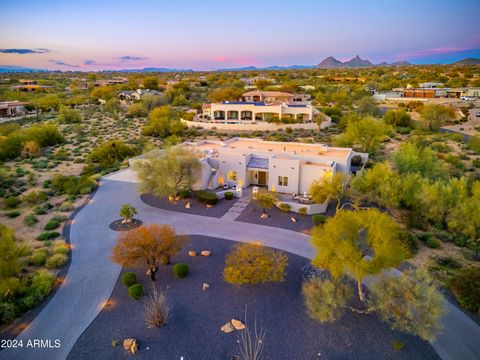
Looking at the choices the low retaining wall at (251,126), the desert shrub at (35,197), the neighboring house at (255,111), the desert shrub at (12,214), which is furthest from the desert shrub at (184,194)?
the neighboring house at (255,111)

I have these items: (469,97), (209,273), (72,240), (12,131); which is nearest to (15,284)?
(72,240)

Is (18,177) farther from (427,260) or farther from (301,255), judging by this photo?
(427,260)

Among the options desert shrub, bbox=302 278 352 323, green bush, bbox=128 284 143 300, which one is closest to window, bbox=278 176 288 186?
desert shrub, bbox=302 278 352 323

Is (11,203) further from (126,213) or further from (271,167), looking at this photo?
(271,167)

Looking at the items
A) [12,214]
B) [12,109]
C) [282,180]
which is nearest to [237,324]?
[282,180]

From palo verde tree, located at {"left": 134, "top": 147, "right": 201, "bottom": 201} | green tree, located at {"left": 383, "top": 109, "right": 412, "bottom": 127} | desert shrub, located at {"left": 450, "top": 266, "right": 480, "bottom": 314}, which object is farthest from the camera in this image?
green tree, located at {"left": 383, "top": 109, "right": 412, "bottom": 127}

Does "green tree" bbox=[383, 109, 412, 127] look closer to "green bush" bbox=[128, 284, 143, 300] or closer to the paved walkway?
the paved walkway

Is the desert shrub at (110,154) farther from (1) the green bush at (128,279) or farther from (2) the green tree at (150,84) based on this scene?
(2) the green tree at (150,84)
